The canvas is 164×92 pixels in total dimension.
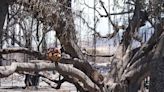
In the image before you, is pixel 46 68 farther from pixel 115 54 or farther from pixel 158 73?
pixel 115 54

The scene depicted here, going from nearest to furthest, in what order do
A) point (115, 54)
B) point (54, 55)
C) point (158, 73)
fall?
point (158, 73)
point (54, 55)
point (115, 54)

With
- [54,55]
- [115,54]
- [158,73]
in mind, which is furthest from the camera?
[115,54]

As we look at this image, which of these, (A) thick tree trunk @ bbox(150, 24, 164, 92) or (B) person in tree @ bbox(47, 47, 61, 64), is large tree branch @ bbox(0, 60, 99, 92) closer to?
(B) person in tree @ bbox(47, 47, 61, 64)

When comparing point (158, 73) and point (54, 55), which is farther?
point (54, 55)

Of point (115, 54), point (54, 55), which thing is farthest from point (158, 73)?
point (115, 54)

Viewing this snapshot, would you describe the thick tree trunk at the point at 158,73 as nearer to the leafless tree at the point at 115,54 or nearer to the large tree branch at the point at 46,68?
the leafless tree at the point at 115,54

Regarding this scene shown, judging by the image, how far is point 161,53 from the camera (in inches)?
213

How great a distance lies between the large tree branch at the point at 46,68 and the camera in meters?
5.57

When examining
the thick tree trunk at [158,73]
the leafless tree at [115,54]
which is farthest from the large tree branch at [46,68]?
the thick tree trunk at [158,73]

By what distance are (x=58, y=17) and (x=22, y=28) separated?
5503mm

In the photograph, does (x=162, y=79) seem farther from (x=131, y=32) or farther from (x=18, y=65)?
(x=131, y=32)

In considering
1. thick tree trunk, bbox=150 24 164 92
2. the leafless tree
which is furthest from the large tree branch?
thick tree trunk, bbox=150 24 164 92

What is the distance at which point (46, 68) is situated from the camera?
250 inches

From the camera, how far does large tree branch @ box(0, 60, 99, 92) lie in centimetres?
557
